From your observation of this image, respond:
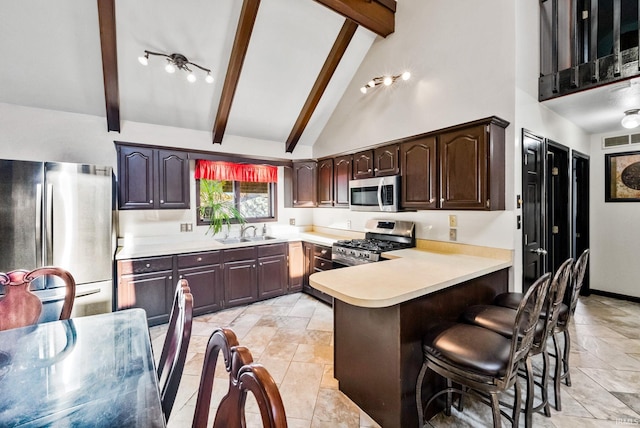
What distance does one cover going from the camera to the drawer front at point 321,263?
3857mm

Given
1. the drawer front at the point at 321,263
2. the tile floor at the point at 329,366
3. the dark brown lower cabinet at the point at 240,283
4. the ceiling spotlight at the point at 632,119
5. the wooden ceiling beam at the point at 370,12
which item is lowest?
the tile floor at the point at 329,366

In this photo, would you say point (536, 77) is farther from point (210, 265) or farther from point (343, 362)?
point (210, 265)

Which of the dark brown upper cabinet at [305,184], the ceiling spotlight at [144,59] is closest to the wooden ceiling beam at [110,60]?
the ceiling spotlight at [144,59]

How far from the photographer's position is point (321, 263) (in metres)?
4.02

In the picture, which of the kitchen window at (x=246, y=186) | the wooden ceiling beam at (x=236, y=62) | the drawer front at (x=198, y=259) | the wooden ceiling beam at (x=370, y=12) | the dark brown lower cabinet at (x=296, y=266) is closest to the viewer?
the wooden ceiling beam at (x=236, y=62)

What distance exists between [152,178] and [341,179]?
2505 mm

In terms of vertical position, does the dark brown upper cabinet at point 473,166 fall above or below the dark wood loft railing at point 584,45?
below

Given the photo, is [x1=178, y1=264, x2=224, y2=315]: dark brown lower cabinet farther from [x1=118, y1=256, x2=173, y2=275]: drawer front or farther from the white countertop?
the white countertop

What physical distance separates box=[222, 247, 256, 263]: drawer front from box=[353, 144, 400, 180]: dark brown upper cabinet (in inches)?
70.3

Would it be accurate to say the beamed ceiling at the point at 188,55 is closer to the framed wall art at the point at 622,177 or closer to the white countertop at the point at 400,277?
the white countertop at the point at 400,277

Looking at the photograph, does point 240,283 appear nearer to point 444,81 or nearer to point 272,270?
point 272,270

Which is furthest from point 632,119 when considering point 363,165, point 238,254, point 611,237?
point 238,254

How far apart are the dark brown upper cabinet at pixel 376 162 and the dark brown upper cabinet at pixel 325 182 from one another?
56 cm

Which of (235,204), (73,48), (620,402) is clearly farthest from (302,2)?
(620,402)
